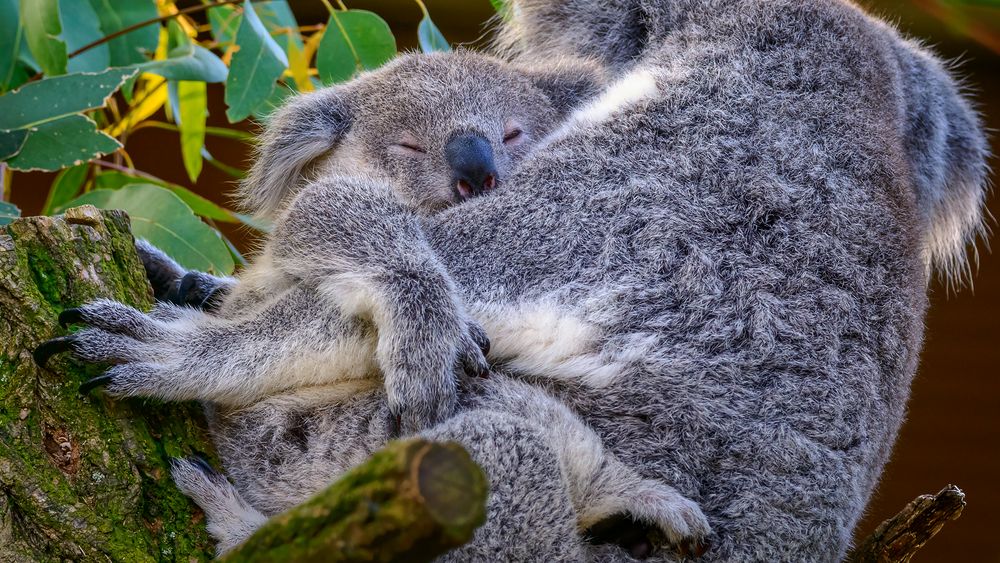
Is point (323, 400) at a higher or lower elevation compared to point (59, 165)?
Answer: higher

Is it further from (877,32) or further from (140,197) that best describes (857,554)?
(140,197)

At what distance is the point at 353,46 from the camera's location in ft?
8.48

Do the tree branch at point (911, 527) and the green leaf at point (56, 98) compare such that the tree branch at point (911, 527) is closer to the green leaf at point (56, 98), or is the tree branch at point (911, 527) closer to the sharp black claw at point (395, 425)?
the sharp black claw at point (395, 425)

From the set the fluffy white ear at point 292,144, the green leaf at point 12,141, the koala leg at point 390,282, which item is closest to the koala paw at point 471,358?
the koala leg at point 390,282

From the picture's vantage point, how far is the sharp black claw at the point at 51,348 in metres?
1.47

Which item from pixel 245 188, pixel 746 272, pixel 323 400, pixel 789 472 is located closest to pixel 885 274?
pixel 746 272

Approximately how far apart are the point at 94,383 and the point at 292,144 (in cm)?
86

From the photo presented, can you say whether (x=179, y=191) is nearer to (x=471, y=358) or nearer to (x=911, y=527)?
(x=471, y=358)

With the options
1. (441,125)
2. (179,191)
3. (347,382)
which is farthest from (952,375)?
(347,382)

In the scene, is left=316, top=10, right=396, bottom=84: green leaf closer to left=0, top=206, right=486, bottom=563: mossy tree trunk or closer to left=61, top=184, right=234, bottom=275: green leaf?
left=61, top=184, right=234, bottom=275: green leaf

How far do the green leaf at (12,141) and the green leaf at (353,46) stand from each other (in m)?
0.75

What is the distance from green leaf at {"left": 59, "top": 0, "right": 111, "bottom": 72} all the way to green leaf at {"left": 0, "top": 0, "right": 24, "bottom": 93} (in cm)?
10

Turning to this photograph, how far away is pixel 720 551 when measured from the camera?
1.60 m

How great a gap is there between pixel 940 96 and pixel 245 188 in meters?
1.62
